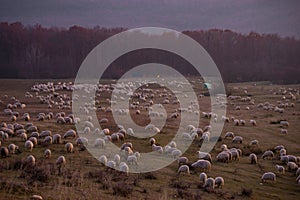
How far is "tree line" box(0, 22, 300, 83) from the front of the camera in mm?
76125

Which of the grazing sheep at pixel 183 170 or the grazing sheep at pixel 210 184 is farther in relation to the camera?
the grazing sheep at pixel 183 170

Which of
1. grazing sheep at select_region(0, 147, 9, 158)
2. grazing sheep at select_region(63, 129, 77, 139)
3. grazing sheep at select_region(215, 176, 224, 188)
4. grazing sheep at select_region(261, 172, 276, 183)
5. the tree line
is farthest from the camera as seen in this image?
the tree line

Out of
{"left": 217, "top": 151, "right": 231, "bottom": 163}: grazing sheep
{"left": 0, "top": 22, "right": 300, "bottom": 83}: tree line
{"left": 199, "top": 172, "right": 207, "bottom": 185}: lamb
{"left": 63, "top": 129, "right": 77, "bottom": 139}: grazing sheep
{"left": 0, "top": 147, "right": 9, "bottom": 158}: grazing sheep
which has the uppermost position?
{"left": 0, "top": 22, "right": 300, "bottom": 83}: tree line

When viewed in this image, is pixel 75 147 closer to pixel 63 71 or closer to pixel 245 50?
pixel 63 71

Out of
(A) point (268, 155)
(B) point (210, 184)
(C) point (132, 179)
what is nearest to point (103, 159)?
(C) point (132, 179)

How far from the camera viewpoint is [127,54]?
87.0m

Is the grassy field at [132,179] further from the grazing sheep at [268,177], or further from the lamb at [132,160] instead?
the lamb at [132,160]

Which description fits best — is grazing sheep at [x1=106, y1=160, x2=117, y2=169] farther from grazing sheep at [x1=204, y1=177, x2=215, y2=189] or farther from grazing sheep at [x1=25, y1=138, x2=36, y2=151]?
grazing sheep at [x1=25, y1=138, x2=36, y2=151]

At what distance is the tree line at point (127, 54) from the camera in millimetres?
76125

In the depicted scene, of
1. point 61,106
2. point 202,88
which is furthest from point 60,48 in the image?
point 61,106

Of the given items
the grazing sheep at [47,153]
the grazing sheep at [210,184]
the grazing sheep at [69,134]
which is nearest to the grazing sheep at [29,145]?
the grazing sheep at [47,153]

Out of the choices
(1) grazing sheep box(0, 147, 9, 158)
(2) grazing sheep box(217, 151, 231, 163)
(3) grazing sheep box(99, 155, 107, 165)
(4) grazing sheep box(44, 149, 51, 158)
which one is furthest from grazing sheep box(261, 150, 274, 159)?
(1) grazing sheep box(0, 147, 9, 158)

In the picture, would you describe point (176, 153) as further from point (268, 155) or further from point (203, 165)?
point (268, 155)

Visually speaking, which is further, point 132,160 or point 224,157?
point 224,157
